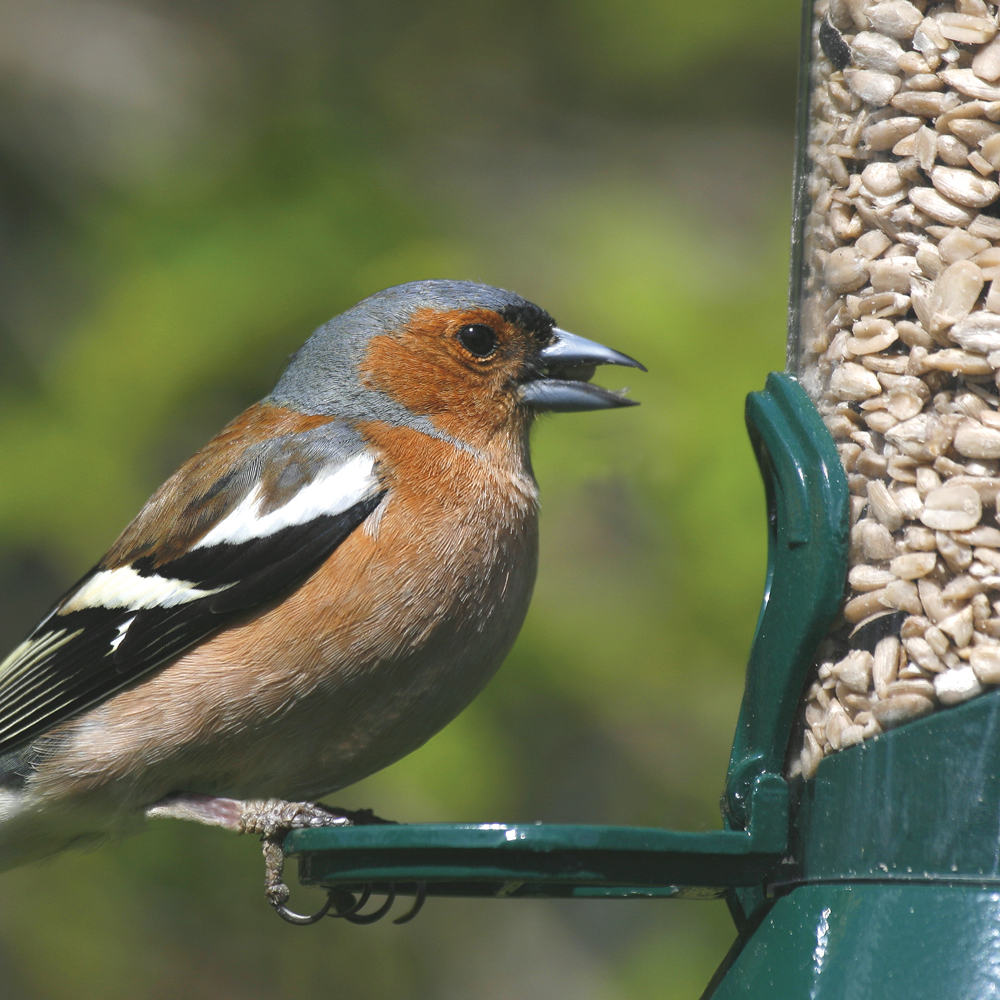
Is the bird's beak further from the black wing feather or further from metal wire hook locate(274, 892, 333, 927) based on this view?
metal wire hook locate(274, 892, 333, 927)

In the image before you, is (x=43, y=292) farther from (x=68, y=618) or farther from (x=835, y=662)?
(x=835, y=662)

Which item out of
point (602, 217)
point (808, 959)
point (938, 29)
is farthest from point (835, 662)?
point (602, 217)

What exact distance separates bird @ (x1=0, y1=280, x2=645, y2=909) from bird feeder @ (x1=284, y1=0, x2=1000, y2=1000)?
0.59 metres

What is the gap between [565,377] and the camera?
3982 mm

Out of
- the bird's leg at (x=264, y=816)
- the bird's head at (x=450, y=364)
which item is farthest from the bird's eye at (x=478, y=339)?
the bird's leg at (x=264, y=816)

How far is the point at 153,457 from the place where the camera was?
5207 mm

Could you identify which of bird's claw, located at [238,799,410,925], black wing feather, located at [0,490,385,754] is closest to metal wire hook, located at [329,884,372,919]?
bird's claw, located at [238,799,410,925]

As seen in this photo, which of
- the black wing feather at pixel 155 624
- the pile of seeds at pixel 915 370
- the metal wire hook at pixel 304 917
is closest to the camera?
the pile of seeds at pixel 915 370

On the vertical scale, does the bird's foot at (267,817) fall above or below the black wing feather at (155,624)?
below

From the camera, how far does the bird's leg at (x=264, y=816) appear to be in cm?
317

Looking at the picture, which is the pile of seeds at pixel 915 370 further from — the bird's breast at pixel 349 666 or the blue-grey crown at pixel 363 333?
the blue-grey crown at pixel 363 333

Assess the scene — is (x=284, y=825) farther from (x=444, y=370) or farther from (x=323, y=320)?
(x=323, y=320)

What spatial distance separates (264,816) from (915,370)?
6.19 feet

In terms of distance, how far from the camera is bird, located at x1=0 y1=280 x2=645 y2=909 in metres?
3.20
